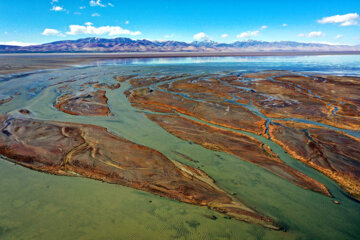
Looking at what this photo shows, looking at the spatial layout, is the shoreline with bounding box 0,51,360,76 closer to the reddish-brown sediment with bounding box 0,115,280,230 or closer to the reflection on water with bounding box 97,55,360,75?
the reflection on water with bounding box 97,55,360,75

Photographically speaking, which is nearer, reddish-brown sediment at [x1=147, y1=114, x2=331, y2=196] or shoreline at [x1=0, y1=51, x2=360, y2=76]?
reddish-brown sediment at [x1=147, y1=114, x2=331, y2=196]

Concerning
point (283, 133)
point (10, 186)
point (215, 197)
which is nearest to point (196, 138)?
point (215, 197)

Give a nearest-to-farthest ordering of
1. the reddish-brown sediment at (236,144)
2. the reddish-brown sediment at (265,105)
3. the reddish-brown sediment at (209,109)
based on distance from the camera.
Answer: the reddish-brown sediment at (236,144)
the reddish-brown sediment at (265,105)
the reddish-brown sediment at (209,109)

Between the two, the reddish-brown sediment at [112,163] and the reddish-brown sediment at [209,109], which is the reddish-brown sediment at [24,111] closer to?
the reddish-brown sediment at [112,163]

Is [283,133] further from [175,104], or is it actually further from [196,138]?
[175,104]

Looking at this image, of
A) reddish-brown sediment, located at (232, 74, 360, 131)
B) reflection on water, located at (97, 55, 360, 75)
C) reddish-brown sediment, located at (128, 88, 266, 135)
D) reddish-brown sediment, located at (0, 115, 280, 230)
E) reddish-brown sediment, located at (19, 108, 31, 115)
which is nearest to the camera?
reddish-brown sediment, located at (0, 115, 280, 230)

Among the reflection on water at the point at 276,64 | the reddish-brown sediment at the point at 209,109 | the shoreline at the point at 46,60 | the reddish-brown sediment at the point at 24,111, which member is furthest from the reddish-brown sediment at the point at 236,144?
the shoreline at the point at 46,60

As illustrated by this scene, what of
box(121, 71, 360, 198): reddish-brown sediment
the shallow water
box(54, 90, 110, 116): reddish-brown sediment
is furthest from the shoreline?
the shallow water
